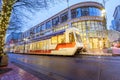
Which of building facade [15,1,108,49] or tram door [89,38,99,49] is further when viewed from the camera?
tram door [89,38,99,49]

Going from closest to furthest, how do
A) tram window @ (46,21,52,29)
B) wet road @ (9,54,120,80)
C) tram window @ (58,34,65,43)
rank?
wet road @ (9,54,120,80), tram window @ (58,34,65,43), tram window @ (46,21,52,29)

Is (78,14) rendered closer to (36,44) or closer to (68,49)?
(36,44)

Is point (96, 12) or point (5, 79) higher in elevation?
point (96, 12)

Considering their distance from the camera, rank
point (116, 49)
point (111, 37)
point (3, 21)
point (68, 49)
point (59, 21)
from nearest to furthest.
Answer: point (3, 21), point (68, 49), point (116, 49), point (111, 37), point (59, 21)

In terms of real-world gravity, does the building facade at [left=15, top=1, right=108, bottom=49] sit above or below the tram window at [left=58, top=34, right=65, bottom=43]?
above

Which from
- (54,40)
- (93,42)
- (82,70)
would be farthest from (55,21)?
(82,70)

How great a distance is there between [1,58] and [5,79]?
4335mm

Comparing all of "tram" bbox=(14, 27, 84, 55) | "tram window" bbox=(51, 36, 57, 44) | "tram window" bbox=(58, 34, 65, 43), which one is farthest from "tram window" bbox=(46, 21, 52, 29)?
"tram window" bbox=(58, 34, 65, 43)

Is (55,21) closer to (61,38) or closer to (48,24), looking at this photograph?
(48,24)

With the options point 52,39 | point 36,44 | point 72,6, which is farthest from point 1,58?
point 72,6

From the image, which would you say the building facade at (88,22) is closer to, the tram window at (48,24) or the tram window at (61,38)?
the tram window at (48,24)

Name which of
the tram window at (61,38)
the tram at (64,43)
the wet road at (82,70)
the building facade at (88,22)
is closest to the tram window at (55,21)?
the building facade at (88,22)

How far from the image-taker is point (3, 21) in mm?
10109

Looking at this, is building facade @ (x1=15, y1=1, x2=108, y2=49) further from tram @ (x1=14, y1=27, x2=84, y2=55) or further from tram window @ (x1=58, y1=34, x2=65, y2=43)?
tram window @ (x1=58, y1=34, x2=65, y2=43)
